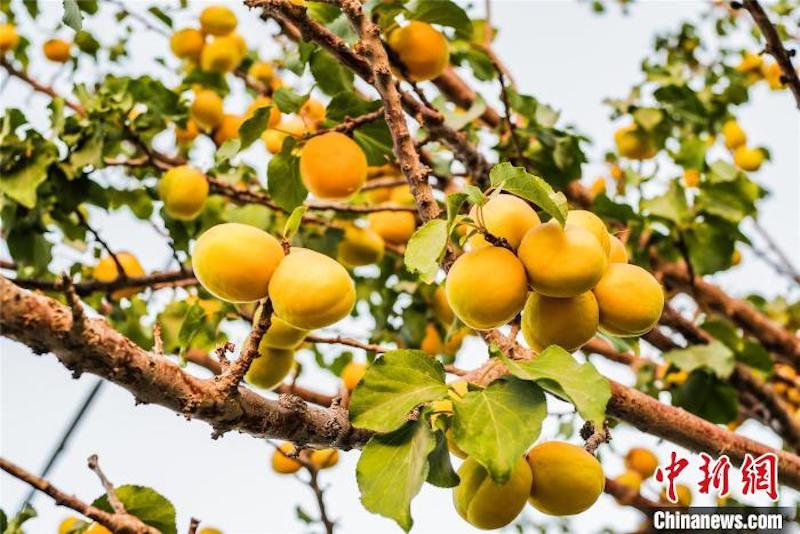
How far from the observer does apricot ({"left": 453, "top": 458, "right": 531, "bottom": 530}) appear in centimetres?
80

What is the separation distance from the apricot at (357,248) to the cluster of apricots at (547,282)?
99 centimetres

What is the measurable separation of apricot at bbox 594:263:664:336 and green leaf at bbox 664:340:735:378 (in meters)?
1.08

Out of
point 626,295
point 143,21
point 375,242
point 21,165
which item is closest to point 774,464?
point 626,295

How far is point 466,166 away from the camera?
1636 mm

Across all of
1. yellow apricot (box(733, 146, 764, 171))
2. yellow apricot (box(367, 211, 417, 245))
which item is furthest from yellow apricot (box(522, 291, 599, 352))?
yellow apricot (box(733, 146, 764, 171))

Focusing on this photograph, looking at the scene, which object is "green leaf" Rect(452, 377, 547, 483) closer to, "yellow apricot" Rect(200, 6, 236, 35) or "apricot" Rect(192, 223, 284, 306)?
"apricot" Rect(192, 223, 284, 306)

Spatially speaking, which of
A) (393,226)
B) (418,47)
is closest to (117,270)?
(393,226)

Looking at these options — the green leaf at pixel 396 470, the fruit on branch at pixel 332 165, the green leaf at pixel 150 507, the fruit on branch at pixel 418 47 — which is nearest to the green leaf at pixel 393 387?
the green leaf at pixel 396 470

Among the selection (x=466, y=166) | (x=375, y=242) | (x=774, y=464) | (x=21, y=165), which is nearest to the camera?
(x=774, y=464)

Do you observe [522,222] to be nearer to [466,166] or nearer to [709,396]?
[466,166]

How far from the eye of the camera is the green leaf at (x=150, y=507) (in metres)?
0.90

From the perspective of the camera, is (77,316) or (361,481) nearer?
(77,316)

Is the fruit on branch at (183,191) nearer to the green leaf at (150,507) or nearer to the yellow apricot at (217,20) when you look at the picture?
the yellow apricot at (217,20)

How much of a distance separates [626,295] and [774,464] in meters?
0.57
